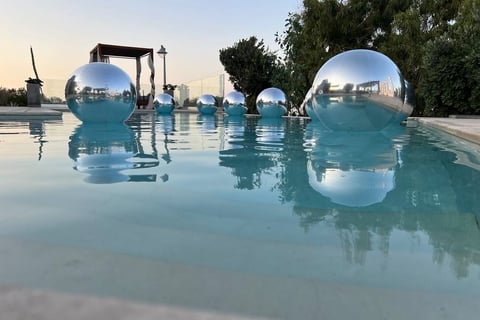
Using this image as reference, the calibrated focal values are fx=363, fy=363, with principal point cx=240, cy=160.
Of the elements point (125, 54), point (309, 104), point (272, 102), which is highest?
point (125, 54)

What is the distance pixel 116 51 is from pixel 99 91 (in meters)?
20.1

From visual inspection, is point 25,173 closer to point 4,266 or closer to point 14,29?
point 4,266

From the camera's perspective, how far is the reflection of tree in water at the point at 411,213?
1.70 meters

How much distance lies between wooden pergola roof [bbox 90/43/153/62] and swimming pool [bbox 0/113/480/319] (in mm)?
23471

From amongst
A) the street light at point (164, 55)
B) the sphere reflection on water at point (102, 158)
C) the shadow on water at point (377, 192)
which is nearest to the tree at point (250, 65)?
the street light at point (164, 55)

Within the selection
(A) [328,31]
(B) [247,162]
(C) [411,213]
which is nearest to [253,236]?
(C) [411,213]

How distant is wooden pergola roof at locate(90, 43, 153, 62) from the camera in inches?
976

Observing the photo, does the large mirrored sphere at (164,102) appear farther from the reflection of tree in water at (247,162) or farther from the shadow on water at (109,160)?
the reflection of tree in water at (247,162)

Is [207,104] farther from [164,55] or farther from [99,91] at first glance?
[99,91]

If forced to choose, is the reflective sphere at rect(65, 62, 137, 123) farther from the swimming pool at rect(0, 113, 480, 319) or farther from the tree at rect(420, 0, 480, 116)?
the tree at rect(420, 0, 480, 116)

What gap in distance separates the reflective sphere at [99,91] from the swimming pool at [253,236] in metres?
4.53

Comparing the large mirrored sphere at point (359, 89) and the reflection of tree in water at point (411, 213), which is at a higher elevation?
the large mirrored sphere at point (359, 89)

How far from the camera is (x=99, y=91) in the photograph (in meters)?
7.89

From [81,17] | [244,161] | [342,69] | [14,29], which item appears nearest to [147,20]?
[81,17]
